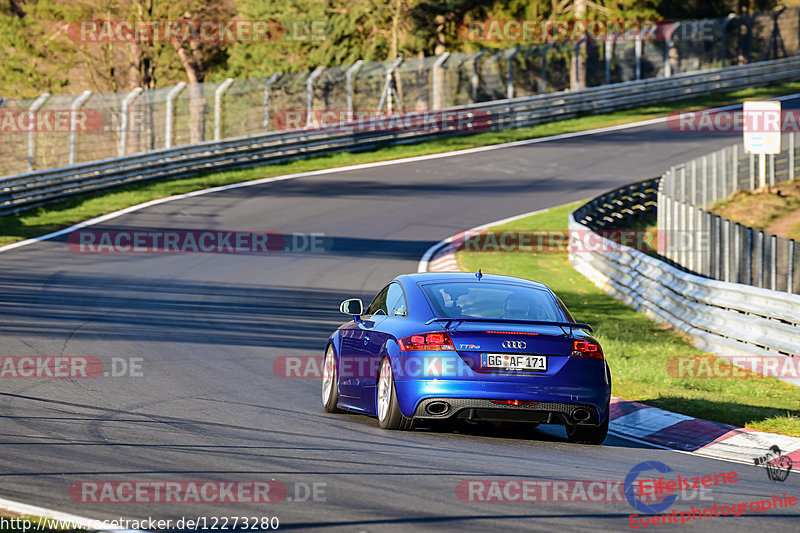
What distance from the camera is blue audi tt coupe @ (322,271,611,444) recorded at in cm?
884

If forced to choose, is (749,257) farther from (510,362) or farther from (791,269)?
(510,362)

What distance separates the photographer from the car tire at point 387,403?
9.15 metres

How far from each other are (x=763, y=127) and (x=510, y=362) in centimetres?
1915

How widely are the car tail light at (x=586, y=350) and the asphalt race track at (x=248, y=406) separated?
0.74 metres

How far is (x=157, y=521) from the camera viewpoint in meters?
5.91

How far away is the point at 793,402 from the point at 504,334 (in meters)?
4.21

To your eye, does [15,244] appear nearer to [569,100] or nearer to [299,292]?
[299,292]

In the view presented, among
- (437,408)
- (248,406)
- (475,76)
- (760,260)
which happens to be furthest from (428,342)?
(475,76)

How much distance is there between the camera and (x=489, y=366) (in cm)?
886

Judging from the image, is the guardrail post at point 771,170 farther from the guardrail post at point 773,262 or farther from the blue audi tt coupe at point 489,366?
the blue audi tt coupe at point 489,366

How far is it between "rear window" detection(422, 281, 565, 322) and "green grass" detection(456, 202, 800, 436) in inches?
81.0

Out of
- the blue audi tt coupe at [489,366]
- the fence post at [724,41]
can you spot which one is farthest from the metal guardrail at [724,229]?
the fence post at [724,41]

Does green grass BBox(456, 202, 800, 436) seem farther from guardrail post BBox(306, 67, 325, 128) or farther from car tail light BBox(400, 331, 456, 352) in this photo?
guardrail post BBox(306, 67, 325, 128)

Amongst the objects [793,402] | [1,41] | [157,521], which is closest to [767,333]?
[793,402]
